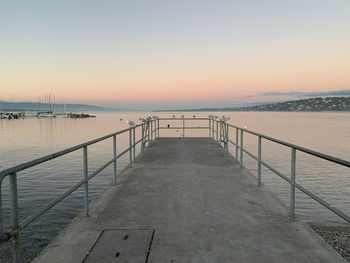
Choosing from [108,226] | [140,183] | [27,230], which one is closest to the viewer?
[108,226]

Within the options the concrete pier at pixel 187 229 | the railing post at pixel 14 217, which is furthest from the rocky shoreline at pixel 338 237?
the railing post at pixel 14 217

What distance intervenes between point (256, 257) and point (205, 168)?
14.7 feet

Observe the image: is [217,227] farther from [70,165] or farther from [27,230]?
[70,165]

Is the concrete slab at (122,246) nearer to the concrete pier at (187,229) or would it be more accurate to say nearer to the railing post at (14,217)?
the concrete pier at (187,229)

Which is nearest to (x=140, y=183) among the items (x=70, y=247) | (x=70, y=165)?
(x=70, y=247)

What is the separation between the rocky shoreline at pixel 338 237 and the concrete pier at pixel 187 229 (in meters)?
1.65

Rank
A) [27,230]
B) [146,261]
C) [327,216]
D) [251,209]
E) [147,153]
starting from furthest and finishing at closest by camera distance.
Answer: [147,153], [327,216], [27,230], [251,209], [146,261]

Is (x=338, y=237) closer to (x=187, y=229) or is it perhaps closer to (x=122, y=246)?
(x=187, y=229)

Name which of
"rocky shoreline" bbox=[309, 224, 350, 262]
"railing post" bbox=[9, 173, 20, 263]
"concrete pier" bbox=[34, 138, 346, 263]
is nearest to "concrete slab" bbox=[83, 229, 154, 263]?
"concrete pier" bbox=[34, 138, 346, 263]

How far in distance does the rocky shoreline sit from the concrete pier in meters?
1.65

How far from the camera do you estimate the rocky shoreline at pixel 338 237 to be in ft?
16.2

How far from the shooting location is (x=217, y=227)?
3459mm

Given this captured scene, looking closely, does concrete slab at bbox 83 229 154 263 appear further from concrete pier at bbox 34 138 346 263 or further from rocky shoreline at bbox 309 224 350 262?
rocky shoreline at bbox 309 224 350 262

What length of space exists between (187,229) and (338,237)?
4.21m
